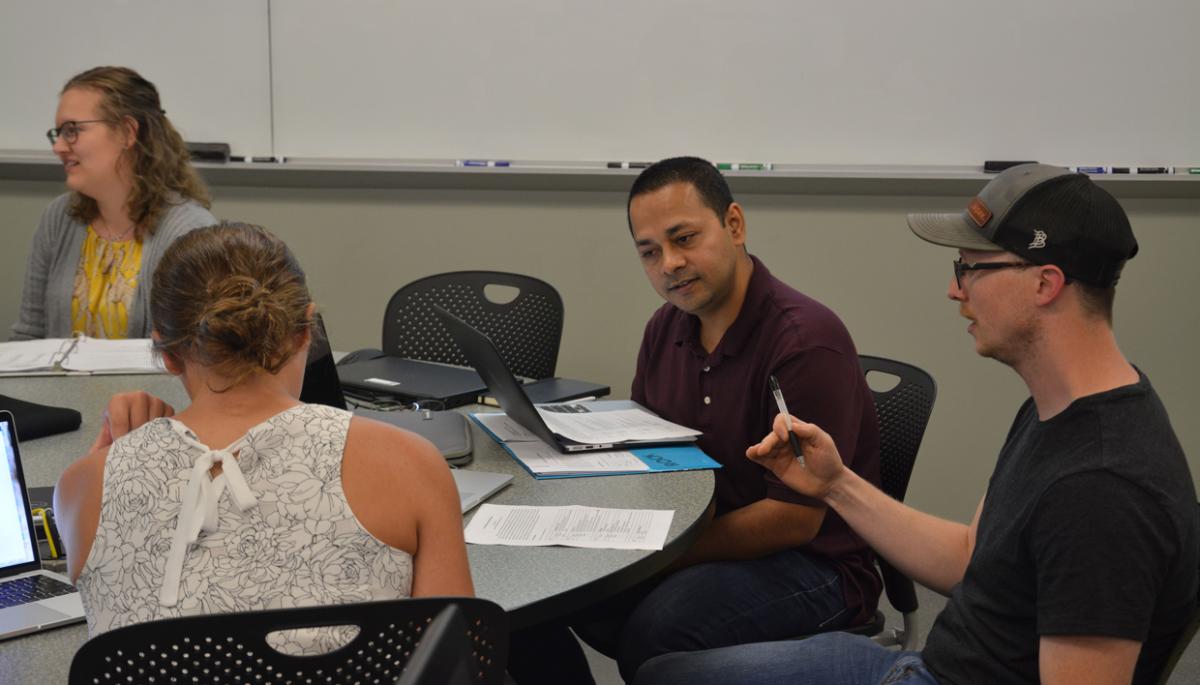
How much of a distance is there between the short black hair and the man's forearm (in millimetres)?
702

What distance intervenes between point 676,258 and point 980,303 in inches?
33.4

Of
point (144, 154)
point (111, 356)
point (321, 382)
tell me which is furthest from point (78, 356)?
point (321, 382)

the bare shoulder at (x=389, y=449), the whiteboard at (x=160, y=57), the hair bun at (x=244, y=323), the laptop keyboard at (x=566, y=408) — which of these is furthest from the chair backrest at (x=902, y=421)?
the whiteboard at (x=160, y=57)

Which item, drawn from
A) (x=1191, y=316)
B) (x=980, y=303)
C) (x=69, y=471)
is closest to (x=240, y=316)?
(x=69, y=471)

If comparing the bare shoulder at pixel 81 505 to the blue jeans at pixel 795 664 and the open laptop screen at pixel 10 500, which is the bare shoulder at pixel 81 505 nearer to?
the open laptop screen at pixel 10 500

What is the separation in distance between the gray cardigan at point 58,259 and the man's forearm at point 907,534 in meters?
1.98

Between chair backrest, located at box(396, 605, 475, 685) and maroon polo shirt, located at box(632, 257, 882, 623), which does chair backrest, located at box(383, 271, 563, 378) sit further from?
chair backrest, located at box(396, 605, 475, 685)

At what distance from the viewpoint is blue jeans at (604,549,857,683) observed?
194 centimetres

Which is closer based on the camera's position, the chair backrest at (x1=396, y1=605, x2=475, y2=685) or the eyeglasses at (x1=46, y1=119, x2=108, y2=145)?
the chair backrest at (x1=396, y1=605, x2=475, y2=685)

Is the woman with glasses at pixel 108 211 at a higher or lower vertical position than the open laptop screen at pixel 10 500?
higher

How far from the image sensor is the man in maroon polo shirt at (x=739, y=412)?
6.47 feet

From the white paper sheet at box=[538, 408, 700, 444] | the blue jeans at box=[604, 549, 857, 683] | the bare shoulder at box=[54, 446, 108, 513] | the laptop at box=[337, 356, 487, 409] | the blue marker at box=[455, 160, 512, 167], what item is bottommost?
the blue jeans at box=[604, 549, 857, 683]

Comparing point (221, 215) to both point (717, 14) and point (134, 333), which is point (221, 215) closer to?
point (134, 333)

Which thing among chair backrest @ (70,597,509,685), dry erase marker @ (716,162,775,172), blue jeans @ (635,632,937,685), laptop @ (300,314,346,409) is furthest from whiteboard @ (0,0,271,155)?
chair backrest @ (70,597,509,685)
